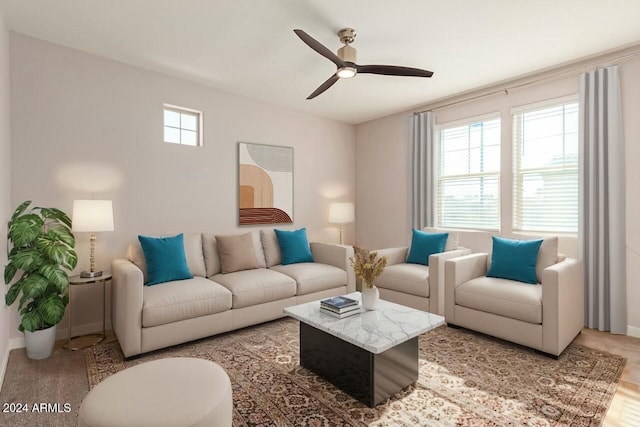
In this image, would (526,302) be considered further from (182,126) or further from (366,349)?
(182,126)

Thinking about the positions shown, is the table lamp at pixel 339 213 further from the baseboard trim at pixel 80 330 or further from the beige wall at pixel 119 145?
the baseboard trim at pixel 80 330

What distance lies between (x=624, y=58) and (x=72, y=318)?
18.6 feet

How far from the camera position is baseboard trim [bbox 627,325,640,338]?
307cm

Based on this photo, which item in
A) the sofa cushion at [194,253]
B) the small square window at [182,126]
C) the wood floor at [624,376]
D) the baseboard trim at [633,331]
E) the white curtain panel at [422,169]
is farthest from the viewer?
the white curtain panel at [422,169]

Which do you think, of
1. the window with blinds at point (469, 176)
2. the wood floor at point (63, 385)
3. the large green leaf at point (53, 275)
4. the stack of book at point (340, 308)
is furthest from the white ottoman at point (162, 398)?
the window with blinds at point (469, 176)

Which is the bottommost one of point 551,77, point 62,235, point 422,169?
point 62,235

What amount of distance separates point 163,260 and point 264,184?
1742mm

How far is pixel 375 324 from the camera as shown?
7.31ft

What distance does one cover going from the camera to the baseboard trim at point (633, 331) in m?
3.07

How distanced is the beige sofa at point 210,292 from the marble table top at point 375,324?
0.88 metres

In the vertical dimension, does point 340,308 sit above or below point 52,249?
below

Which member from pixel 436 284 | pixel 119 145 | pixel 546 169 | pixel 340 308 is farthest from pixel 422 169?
pixel 119 145

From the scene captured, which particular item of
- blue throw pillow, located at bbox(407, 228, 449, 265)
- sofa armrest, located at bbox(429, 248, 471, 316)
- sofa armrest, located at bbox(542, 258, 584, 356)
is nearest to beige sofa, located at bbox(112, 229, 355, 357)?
blue throw pillow, located at bbox(407, 228, 449, 265)

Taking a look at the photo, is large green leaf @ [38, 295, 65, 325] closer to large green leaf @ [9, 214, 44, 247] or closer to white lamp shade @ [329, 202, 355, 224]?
large green leaf @ [9, 214, 44, 247]
